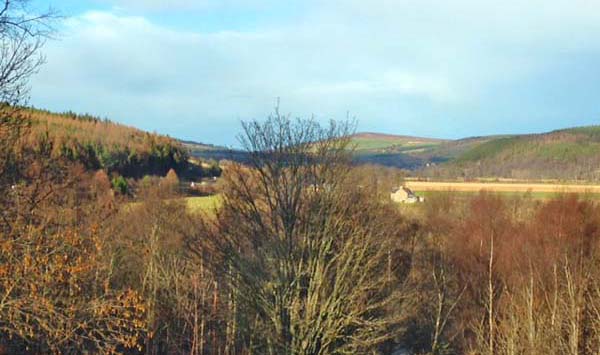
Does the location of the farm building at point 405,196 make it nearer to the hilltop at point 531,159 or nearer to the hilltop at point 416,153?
the hilltop at point 416,153

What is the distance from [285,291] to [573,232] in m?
23.6

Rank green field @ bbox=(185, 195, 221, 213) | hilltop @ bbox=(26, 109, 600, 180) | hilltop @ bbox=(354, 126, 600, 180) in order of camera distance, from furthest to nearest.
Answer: hilltop @ bbox=(354, 126, 600, 180)
hilltop @ bbox=(26, 109, 600, 180)
green field @ bbox=(185, 195, 221, 213)

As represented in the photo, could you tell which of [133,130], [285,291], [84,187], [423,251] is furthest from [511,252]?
[133,130]

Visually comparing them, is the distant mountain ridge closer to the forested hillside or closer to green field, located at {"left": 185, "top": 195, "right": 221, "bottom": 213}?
the forested hillside

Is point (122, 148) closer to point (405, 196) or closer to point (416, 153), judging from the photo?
point (405, 196)

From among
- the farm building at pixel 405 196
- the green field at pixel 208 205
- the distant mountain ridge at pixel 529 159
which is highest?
the distant mountain ridge at pixel 529 159

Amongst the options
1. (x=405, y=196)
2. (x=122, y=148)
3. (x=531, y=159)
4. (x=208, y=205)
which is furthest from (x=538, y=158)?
(x=208, y=205)

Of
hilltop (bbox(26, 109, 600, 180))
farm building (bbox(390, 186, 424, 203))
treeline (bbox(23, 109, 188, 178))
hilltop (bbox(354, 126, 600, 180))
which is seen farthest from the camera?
hilltop (bbox(354, 126, 600, 180))

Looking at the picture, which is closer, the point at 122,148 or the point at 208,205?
the point at 208,205

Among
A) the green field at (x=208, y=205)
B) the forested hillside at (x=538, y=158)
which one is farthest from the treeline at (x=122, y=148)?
the forested hillside at (x=538, y=158)

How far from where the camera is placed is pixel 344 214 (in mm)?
20562

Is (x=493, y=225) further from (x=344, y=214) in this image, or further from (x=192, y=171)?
(x=192, y=171)

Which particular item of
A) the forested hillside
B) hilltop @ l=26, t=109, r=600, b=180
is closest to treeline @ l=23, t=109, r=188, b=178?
hilltop @ l=26, t=109, r=600, b=180

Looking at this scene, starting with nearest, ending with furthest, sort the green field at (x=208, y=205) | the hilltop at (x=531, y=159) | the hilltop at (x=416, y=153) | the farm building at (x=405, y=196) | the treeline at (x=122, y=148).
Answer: the green field at (x=208, y=205) < the farm building at (x=405, y=196) < the hilltop at (x=416, y=153) < the treeline at (x=122, y=148) < the hilltop at (x=531, y=159)
